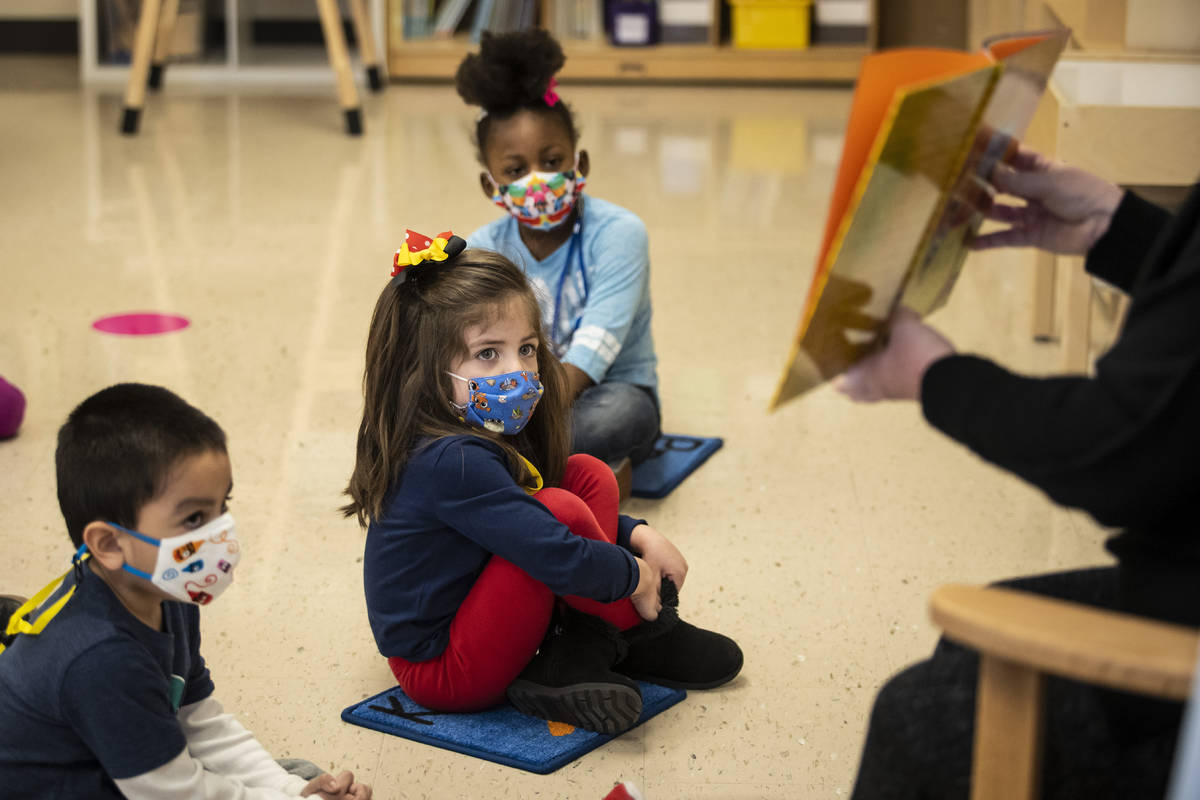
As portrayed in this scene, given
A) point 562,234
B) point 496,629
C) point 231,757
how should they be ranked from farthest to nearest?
point 562,234, point 496,629, point 231,757

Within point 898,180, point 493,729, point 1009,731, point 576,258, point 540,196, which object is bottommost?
point 493,729

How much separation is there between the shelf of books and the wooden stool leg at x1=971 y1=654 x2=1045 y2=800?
5323 mm

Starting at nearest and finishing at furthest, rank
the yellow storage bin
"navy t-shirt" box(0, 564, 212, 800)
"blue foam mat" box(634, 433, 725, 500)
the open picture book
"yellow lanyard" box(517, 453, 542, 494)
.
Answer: the open picture book, "navy t-shirt" box(0, 564, 212, 800), "yellow lanyard" box(517, 453, 542, 494), "blue foam mat" box(634, 433, 725, 500), the yellow storage bin

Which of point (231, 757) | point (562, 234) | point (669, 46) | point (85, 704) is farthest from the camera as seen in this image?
point (669, 46)

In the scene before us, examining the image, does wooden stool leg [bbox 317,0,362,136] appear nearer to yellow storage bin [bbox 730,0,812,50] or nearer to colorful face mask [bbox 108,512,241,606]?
yellow storage bin [bbox 730,0,812,50]

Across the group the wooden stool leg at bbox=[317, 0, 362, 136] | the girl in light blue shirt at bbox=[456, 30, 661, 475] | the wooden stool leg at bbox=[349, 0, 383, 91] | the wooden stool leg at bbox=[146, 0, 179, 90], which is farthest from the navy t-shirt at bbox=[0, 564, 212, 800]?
the wooden stool leg at bbox=[349, 0, 383, 91]

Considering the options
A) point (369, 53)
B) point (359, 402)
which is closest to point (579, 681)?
point (359, 402)

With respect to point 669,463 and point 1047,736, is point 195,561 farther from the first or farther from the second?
point 669,463

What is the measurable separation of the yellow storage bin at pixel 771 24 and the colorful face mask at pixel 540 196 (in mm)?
4036

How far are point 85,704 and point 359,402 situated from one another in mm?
1438

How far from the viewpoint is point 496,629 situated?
1440 mm

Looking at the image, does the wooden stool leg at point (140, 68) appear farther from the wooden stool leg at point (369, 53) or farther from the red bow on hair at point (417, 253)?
the red bow on hair at point (417, 253)

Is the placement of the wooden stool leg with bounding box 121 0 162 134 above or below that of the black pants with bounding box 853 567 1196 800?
above

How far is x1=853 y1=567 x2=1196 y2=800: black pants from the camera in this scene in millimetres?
895
